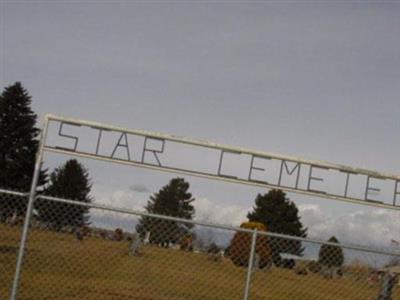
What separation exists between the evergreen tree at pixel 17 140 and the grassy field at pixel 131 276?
20.4 meters

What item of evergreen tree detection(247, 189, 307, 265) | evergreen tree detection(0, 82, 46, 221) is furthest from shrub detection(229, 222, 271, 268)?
evergreen tree detection(247, 189, 307, 265)

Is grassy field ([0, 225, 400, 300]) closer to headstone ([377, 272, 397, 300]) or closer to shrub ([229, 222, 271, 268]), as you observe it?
headstone ([377, 272, 397, 300])

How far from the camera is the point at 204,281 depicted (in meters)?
18.2

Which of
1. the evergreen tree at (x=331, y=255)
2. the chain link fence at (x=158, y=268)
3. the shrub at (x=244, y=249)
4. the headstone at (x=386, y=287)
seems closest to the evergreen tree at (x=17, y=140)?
the chain link fence at (x=158, y=268)

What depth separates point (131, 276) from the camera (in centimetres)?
1734

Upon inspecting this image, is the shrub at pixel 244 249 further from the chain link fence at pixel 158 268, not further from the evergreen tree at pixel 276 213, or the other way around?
the evergreen tree at pixel 276 213

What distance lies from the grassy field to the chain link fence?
21 mm

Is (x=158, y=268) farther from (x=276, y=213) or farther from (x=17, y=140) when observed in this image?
(x=276, y=213)

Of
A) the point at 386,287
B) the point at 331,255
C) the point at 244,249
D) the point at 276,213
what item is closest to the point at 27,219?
the point at 386,287

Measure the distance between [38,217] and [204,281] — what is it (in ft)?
30.2

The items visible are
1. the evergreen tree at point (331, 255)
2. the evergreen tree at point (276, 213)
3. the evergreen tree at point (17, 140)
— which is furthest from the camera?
the evergreen tree at point (276, 213)

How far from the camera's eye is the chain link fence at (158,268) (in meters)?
12.5

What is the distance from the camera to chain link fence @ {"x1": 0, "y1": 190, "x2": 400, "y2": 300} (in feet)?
41.0

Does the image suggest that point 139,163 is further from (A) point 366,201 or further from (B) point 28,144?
(B) point 28,144
